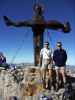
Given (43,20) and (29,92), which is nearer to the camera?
(29,92)

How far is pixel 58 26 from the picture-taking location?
46.4 ft

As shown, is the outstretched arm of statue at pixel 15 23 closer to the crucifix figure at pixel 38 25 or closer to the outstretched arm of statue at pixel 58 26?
the crucifix figure at pixel 38 25

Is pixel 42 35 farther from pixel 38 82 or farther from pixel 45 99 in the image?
pixel 45 99

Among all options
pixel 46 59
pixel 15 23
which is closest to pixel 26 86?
pixel 46 59

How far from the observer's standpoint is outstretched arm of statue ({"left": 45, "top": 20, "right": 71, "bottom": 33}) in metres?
14.0

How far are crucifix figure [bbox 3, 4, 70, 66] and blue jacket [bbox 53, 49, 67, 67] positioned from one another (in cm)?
254

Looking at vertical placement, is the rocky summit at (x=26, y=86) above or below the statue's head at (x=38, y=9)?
below

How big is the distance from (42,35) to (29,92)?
298 cm

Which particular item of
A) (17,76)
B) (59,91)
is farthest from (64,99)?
(17,76)

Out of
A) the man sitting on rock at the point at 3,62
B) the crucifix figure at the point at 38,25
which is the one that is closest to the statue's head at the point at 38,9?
the crucifix figure at the point at 38,25

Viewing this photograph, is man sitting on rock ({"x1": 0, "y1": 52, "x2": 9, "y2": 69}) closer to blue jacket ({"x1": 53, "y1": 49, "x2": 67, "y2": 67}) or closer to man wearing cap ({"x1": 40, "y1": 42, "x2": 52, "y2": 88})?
man wearing cap ({"x1": 40, "y1": 42, "x2": 52, "y2": 88})

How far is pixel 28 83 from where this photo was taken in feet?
42.3

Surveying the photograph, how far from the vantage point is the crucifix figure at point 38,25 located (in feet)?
45.6

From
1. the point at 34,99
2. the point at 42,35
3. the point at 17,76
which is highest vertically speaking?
the point at 42,35
